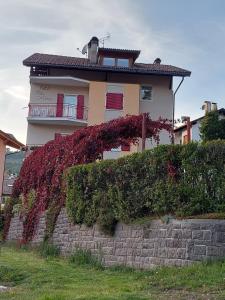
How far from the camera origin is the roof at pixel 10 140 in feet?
131

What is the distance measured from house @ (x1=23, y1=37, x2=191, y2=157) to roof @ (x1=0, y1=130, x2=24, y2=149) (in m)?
1.76

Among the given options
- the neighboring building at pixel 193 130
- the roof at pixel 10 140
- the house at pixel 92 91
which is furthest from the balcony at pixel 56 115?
the neighboring building at pixel 193 130

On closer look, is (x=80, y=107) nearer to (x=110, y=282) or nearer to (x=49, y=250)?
(x=49, y=250)

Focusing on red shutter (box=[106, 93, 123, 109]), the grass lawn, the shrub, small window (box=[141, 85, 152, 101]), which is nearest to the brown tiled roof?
small window (box=[141, 85, 152, 101])

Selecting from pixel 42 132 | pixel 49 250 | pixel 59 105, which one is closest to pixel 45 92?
pixel 59 105

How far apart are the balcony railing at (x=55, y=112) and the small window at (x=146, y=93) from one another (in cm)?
492

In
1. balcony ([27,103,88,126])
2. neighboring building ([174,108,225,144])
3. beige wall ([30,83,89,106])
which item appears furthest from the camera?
neighboring building ([174,108,225,144])

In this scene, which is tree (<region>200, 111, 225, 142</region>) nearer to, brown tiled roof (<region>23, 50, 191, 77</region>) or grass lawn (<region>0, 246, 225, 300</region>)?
brown tiled roof (<region>23, 50, 191, 77</region>)

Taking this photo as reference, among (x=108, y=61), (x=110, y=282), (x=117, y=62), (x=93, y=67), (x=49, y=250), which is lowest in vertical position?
(x=110, y=282)

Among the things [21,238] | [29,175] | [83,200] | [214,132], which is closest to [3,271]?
[83,200]

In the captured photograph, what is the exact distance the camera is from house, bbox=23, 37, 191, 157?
129ft

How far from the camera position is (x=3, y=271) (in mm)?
12180

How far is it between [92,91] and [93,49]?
17.6 ft

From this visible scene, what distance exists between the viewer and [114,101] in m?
40.0
